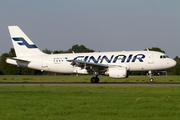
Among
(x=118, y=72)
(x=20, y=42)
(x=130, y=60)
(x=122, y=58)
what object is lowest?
(x=118, y=72)

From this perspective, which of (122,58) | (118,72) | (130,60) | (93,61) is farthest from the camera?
(93,61)

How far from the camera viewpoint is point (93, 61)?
29.8 m

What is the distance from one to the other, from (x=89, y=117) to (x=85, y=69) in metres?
20.1

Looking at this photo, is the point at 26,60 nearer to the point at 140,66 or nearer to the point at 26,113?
the point at 140,66

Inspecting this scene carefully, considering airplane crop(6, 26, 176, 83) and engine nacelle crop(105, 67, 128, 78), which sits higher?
airplane crop(6, 26, 176, 83)

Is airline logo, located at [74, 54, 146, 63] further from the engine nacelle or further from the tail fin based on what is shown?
the tail fin

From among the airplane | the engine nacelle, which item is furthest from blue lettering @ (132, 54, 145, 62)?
the engine nacelle

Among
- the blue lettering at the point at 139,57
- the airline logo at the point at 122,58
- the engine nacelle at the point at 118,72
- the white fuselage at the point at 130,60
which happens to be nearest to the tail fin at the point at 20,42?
the white fuselage at the point at 130,60

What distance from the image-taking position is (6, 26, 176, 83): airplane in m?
28.2

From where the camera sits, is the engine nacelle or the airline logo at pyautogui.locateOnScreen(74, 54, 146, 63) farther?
the airline logo at pyautogui.locateOnScreen(74, 54, 146, 63)

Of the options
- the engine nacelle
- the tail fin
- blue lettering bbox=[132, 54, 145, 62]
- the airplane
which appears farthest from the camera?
the tail fin

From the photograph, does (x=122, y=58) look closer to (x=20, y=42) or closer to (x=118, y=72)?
(x=118, y=72)

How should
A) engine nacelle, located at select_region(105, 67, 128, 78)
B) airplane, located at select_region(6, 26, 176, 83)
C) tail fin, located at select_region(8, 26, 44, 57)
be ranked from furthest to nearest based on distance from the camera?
tail fin, located at select_region(8, 26, 44, 57), airplane, located at select_region(6, 26, 176, 83), engine nacelle, located at select_region(105, 67, 128, 78)

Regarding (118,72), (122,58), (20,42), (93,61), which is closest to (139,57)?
(122,58)
